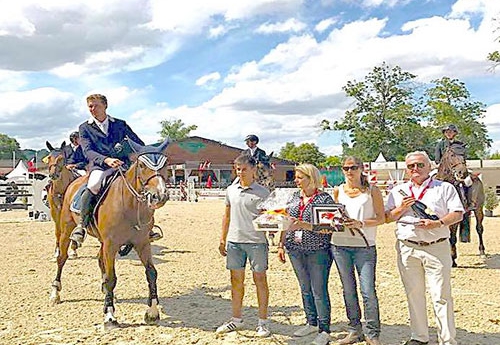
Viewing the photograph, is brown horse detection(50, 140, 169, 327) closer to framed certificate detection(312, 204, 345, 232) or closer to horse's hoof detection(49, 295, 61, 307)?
horse's hoof detection(49, 295, 61, 307)

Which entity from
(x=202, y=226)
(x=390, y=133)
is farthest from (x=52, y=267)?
(x=390, y=133)

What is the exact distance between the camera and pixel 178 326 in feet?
20.1

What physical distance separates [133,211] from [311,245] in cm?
225

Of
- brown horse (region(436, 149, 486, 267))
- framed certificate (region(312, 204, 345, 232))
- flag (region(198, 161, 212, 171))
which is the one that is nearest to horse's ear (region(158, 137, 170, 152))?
framed certificate (region(312, 204, 345, 232))

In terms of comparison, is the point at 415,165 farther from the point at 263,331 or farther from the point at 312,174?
the point at 263,331

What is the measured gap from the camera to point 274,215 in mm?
5051

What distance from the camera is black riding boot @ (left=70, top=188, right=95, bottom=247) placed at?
21.7 feet

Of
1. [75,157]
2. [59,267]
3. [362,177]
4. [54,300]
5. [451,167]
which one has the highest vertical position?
[75,157]

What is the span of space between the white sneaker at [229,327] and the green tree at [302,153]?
67.5 m

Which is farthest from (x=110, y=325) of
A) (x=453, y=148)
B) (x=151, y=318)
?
(x=453, y=148)

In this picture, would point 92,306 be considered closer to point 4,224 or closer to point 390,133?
point 4,224

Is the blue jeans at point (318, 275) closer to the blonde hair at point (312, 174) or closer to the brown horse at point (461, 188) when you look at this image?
the blonde hair at point (312, 174)

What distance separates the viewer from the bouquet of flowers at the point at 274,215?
499 centimetres

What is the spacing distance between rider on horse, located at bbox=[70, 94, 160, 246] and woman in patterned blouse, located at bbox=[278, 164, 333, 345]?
2.19m
